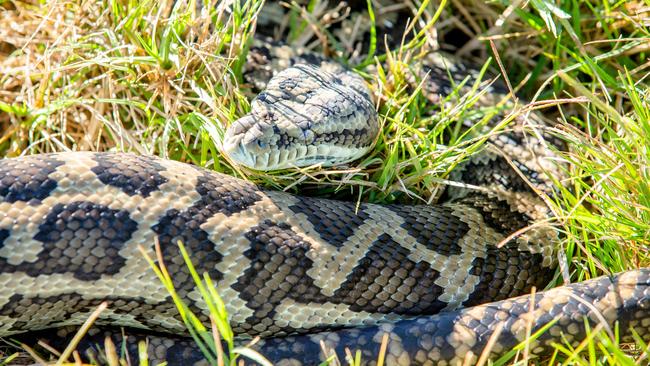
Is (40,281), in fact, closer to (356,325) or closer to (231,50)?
(356,325)

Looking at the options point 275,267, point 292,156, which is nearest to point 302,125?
point 292,156

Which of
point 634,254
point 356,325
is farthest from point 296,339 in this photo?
point 634,254

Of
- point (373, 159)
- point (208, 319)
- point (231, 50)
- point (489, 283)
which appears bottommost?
point (208, 319)

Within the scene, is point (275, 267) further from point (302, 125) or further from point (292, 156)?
point (302, 125)

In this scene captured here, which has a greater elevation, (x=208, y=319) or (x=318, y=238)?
(x=318, y=238)

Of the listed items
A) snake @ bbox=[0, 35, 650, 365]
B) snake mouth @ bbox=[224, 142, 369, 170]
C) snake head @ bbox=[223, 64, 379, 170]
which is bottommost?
snake @ bbox=[0, 35, 650, 365]
